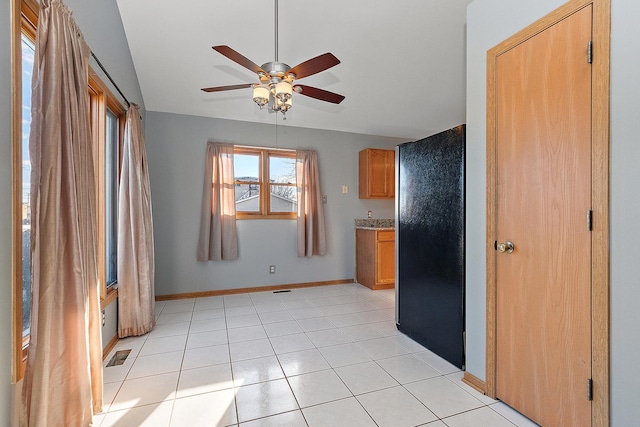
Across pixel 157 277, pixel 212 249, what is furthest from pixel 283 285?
pixel 157 277

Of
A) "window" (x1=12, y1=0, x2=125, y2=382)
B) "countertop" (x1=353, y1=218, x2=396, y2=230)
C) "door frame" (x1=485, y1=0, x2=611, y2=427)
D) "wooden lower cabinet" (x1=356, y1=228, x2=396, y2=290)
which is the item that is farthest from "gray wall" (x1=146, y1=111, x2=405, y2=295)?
"door frame" (x1=485, y1=0, x2=611, y2=427)

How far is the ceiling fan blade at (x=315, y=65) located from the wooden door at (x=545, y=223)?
1.05 m

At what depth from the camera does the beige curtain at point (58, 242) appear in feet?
4.42

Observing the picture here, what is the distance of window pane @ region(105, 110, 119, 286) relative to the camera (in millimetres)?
2827

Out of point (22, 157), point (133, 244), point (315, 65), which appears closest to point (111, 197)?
point (133, 244)

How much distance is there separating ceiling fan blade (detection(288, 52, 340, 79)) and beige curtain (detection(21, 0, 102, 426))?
4.22 ft

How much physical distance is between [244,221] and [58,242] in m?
3.06

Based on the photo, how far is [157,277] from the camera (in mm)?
4070

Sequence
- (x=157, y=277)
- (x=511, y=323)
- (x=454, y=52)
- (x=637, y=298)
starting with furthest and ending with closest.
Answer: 1. (x=157, y=277)
2. (x=454, y=52)
3. (x=511, y=323)
4. (x=637, y=298)

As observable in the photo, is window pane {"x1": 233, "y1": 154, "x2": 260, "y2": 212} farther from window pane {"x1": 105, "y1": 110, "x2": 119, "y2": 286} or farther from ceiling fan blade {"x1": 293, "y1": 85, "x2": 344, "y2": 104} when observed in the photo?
ceiling fan blade {"x1": 293, "y1": 85, "x2": 344, "y2": 104}

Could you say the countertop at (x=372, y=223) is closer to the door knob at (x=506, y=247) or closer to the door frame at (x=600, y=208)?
the door knob at (x=506, y=247)

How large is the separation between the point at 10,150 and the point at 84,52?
888 mm

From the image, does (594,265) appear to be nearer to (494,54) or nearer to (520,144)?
(520,144)

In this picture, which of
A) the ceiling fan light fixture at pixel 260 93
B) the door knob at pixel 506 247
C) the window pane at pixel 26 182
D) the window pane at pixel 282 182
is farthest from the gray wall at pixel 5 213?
the window pane at pixel 282 182
